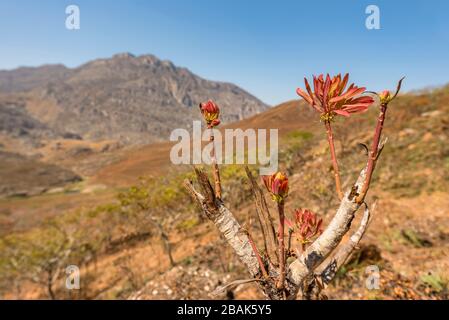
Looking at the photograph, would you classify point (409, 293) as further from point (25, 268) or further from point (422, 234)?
point (25, 268)

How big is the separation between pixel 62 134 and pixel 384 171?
160 meters

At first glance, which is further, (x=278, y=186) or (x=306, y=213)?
(x=306, y=213)

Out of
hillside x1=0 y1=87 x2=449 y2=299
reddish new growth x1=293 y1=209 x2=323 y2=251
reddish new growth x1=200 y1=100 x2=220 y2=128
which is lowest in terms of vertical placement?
hillside x1=0 y1=87 x2=449 y2=299

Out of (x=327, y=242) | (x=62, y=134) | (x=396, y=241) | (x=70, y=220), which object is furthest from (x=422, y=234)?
(x=62, y=134)

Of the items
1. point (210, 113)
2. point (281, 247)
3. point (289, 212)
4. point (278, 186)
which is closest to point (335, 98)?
point (278, 186)

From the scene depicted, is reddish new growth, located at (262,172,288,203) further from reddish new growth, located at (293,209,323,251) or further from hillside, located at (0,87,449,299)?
reddish new growth, located at (293,209,323,251)

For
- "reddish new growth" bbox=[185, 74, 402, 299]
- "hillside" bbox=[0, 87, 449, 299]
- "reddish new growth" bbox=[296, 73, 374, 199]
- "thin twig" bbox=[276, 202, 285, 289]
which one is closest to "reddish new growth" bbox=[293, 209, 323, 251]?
"reddish new growth" bbox=[185, 74, 402, 299]

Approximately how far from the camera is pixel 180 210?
47.2 feet

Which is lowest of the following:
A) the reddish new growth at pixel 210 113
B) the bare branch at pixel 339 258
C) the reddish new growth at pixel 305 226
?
the bare branch at pixel 339 258

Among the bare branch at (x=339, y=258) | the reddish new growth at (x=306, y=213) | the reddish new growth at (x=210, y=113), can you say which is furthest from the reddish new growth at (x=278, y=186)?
the bare branch at (x=339, y=258)

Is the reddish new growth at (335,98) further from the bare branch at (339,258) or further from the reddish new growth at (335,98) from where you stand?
the bare branch at (339,258)

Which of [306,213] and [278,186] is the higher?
[278,186]

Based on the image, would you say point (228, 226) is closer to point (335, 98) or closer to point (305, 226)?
point (305, 226)
